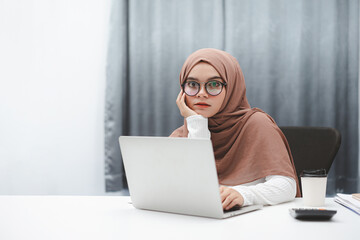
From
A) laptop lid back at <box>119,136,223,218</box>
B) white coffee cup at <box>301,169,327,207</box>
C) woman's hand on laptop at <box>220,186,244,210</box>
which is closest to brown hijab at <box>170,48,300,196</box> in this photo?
white coffee cup at <box>301,169,327,207</box>

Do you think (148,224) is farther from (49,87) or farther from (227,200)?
(49,87)

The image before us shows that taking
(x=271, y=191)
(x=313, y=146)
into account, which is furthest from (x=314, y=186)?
(x=313, y=146)

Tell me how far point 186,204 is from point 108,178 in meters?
1.62

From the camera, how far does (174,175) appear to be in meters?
0.98

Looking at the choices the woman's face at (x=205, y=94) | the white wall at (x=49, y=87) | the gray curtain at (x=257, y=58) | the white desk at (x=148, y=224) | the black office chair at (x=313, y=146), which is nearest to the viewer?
the white desk at (x=148, y=224)

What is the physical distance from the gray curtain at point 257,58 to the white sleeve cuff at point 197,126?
1066mm

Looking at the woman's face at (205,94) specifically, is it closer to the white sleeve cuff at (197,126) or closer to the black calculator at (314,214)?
the white sleeve cuff at (197,126)

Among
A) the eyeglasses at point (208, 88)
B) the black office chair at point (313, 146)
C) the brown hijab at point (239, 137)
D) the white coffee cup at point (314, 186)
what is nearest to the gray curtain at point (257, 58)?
the black office chair at point (313, 146)

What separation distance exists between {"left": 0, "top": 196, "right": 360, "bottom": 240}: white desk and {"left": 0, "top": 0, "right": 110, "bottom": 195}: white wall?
1.50 metres

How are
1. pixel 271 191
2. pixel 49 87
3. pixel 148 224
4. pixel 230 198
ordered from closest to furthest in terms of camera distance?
pixel 148 224, pixel 230 198, pixel 271 191, pixel 49 87

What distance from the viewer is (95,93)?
263cm

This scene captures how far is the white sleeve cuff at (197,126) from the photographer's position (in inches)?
57.2

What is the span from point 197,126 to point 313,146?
574mm

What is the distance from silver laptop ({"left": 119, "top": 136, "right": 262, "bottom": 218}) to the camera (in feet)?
3.04
